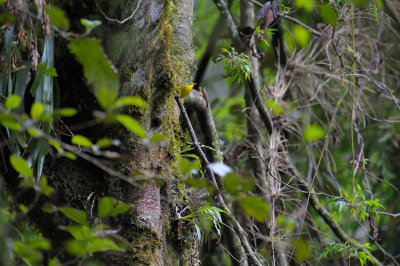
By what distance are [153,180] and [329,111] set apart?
6.62 ft

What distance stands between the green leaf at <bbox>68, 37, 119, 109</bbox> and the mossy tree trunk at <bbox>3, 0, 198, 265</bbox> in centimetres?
47

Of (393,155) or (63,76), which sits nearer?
(63,76)

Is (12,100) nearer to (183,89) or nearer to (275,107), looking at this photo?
(183,89)

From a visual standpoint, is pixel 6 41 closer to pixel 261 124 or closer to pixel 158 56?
pixel 158 56

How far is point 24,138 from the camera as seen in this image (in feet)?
4.65

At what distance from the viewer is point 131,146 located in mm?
1417

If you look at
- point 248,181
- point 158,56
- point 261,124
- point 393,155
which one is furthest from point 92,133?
point 393,155

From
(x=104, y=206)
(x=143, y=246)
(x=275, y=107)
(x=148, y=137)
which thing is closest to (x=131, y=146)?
(x=148, y=137)

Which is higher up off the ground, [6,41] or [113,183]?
[6,41]

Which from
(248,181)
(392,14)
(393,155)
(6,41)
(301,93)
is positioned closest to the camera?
(248,181)

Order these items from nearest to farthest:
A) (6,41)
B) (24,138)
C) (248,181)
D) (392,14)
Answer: (248,181) → (6,41) → (24,138) → (392,14)

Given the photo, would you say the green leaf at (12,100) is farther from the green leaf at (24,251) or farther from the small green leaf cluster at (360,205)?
the small green leaf cluster at (360,205)

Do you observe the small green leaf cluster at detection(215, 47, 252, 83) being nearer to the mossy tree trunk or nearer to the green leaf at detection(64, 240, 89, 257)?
the mossy tree trunk

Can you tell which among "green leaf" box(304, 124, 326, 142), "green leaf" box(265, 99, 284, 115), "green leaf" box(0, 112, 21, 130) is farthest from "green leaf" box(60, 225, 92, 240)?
"green leaf" box(265, 99, 284, 115)
